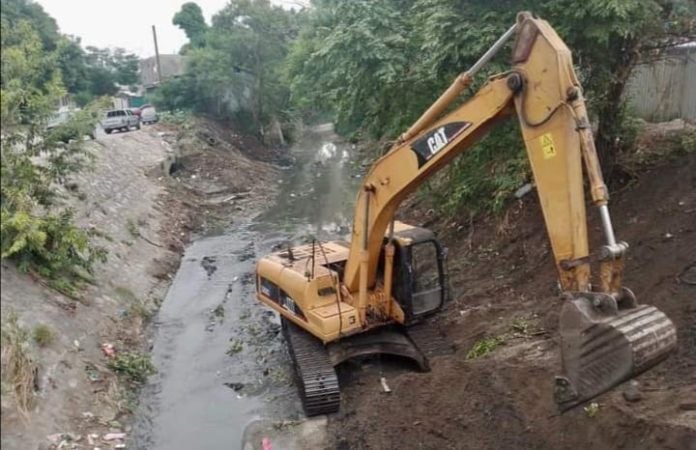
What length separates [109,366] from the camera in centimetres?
1026

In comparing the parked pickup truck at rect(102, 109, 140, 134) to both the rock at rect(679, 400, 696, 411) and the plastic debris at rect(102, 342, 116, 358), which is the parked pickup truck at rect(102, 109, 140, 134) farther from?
the rock at rect(679, 400, 696, 411)

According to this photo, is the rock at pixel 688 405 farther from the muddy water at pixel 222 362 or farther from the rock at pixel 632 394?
the muddy water at pixel 222 362

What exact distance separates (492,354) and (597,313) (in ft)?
12.0

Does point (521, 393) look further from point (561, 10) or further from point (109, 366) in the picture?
point (109, 366)

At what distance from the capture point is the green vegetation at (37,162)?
9.12 m

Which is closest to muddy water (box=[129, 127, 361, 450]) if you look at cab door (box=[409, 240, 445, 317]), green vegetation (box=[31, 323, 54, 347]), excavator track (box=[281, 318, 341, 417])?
excavator track (box=[281, 318, 341, 417])

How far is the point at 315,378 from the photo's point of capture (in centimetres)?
836

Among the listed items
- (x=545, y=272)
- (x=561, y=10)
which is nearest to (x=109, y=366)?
(x=545, y=272)

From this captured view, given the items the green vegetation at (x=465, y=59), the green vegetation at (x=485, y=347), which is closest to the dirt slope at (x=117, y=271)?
the green vegetation at (x=485, y=347)

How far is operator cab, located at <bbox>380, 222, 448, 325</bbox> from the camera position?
8500 mm

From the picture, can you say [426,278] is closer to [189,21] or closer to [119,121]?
[119,121]

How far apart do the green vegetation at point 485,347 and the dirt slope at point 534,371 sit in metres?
0.13

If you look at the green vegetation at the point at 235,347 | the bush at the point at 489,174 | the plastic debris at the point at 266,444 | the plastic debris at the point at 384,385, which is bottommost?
the plastic debris at the point at 266,444

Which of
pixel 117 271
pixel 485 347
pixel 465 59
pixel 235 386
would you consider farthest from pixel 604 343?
pixel 117 271
